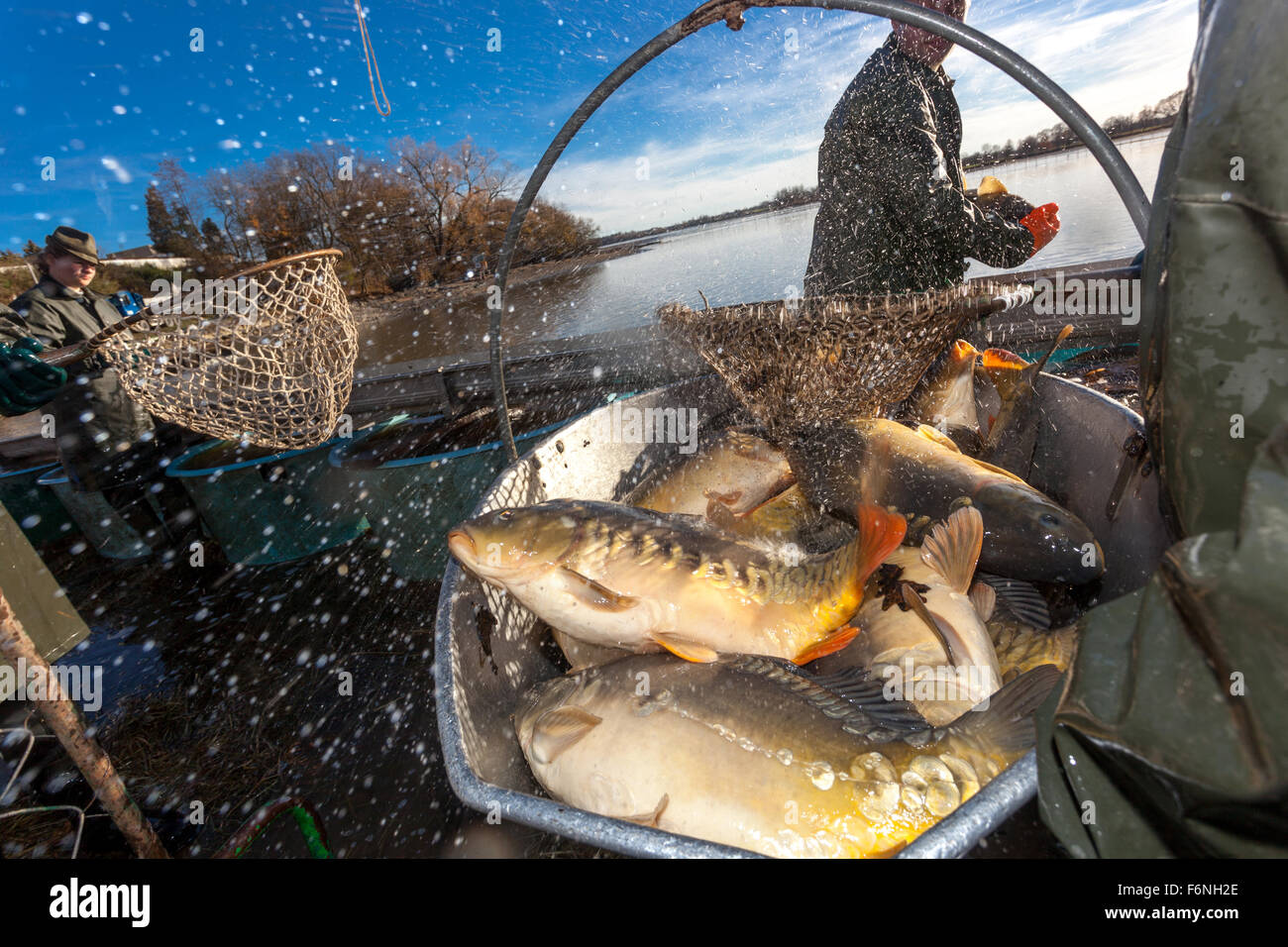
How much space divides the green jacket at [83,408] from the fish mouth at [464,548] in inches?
249

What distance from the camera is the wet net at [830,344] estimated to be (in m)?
1.93

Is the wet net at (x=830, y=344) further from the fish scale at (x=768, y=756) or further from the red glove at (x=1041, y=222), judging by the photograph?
the red glove at (x=1041, y=222)

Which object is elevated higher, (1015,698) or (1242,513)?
(1242,513)

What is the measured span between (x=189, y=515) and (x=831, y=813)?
733 cm

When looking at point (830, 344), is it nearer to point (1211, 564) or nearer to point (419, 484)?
point (1211, 564)

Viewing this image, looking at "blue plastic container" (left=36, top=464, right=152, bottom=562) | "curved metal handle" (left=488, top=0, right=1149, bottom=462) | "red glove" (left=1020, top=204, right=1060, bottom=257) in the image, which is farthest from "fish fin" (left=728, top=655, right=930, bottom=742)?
"blue plastic container" (left=36, top=464, right=152, bottom=562)

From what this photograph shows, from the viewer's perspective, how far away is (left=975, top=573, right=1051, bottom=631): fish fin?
1877 mm

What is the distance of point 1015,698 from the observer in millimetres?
1340

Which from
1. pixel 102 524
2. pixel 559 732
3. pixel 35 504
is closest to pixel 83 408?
pixel 102 524

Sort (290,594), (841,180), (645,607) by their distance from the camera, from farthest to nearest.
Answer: (290,594) → (841,180) → (645,607)

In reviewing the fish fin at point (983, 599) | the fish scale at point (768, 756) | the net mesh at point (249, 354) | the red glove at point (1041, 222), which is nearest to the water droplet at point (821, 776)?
the fish scale at point (768, 756)
